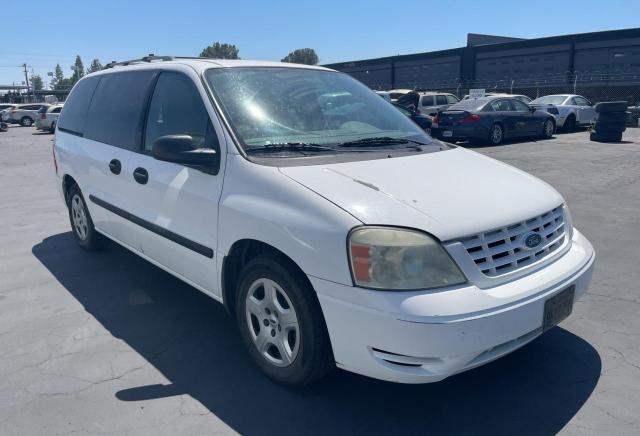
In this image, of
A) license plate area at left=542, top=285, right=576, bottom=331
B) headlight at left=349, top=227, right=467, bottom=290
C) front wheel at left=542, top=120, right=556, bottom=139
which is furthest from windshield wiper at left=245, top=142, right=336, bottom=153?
front wheel at left=542, top=120, right=556, bottom=139

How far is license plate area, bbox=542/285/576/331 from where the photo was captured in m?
2.83

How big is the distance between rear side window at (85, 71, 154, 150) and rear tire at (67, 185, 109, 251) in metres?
0.76

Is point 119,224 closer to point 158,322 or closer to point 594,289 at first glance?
point 158,322

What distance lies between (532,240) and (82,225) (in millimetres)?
4488

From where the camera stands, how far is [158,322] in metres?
4.08

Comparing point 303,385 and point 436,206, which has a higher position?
point 436,206

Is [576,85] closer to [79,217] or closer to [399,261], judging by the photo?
[79,217]

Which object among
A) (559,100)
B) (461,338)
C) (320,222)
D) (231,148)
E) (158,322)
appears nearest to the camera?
(461,338)

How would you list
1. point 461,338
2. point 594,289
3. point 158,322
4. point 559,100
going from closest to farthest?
point 461,338, point 158,322, point 594,289, point 559,100

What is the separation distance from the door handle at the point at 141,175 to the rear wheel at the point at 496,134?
45.1ft

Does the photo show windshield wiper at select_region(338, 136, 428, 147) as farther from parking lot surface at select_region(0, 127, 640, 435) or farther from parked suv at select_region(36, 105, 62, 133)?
parked suv at select_region(36, 105, 62, 133)

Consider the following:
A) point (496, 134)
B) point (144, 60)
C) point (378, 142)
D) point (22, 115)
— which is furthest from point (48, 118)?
point (378, 142)

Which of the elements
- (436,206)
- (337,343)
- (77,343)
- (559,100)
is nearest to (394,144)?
(436,206)

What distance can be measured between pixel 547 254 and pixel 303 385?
59.9 inches
